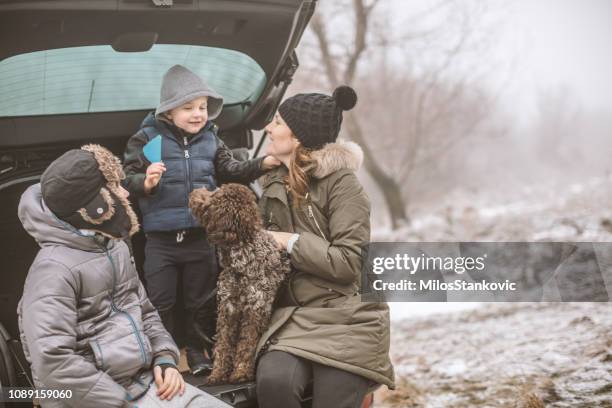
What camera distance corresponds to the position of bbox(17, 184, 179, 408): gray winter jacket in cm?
216

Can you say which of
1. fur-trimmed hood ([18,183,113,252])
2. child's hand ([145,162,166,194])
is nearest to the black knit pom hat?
child's hand ([145,162,166,194])

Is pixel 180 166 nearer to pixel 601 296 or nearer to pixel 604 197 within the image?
pixel 601 296

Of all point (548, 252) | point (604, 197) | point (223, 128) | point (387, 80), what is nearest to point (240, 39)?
point (223, 128)

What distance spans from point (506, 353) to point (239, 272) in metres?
2.83

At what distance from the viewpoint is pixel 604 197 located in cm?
1045

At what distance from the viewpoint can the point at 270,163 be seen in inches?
118

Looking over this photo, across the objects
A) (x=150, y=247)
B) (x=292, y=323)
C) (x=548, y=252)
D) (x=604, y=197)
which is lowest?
(x=292, y=323)

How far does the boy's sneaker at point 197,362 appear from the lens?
Result: 2.97 metres

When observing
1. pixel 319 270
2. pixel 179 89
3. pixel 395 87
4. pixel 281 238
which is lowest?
pixel 319 270

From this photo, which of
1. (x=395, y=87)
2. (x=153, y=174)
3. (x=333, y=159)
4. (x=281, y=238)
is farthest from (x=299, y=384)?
(x=395, y=87)

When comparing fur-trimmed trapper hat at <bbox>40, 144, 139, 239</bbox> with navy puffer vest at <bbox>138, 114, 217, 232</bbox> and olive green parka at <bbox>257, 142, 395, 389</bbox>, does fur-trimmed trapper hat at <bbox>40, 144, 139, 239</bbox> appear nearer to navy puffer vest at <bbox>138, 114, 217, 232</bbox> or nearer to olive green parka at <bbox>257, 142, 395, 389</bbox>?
navy puffer vest at <bbox>138, 114, 217, 232</bbox>

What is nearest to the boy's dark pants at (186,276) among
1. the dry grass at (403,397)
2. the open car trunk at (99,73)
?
the open car trunk at (99,73)

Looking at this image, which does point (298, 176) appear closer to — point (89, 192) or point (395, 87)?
point (89, 192)

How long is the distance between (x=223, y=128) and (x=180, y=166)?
0.56 meters
